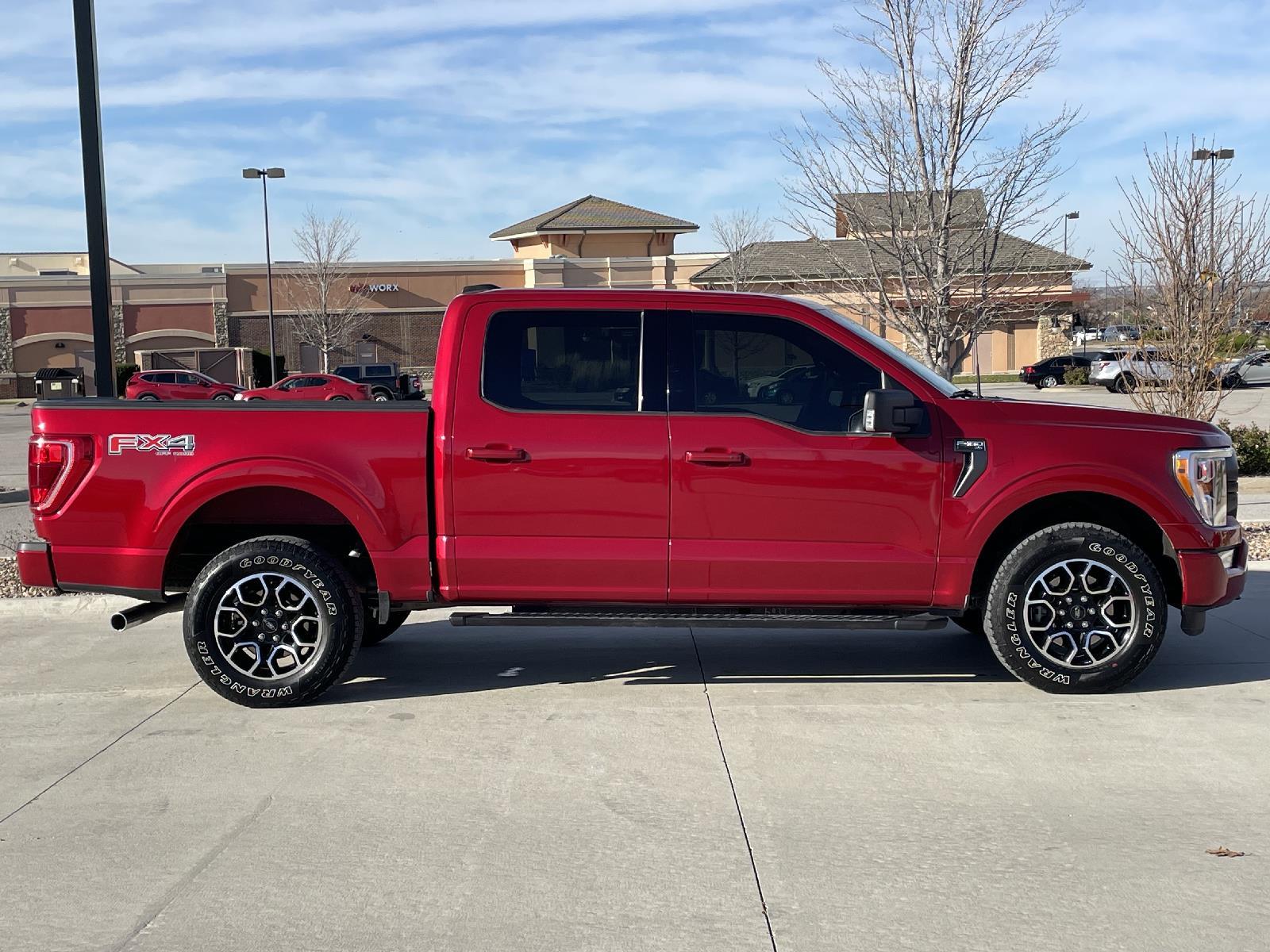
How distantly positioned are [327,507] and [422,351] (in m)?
54.9

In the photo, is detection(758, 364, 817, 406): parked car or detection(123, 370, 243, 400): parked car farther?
detection(123, 370, 243, 400): parked car

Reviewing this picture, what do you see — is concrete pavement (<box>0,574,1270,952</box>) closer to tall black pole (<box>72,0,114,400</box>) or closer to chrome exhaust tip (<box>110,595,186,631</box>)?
chrome exhaust tip (<box>110,595,186,631</box>)

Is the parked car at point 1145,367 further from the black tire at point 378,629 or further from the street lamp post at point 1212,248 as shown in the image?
the black tire at point 378,629

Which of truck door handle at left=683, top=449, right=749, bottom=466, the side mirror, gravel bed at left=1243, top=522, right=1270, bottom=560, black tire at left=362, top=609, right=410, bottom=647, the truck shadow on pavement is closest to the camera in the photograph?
the side mirror

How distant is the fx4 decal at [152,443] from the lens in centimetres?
593

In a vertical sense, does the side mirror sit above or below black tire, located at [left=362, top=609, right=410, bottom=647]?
above

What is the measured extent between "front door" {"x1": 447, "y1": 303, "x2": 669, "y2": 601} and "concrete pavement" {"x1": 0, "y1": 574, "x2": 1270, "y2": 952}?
0.69 meters

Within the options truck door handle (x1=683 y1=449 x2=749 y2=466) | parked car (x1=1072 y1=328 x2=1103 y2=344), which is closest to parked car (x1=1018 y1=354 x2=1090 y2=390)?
parked car (x1=1072 y1=328 x2=1103 y2=344)

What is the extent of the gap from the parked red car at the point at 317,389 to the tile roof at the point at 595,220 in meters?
22.6

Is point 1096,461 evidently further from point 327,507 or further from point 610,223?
point 610,223

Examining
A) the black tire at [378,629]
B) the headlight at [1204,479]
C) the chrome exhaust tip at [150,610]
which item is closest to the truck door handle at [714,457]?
the headlight at [1204,479]

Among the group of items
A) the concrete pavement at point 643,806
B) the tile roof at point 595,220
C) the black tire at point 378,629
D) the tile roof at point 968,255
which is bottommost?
the concrete pavement at point 643,806

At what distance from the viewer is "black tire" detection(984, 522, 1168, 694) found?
19.3ft

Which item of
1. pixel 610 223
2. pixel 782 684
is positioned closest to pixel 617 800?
pixel 782 684
